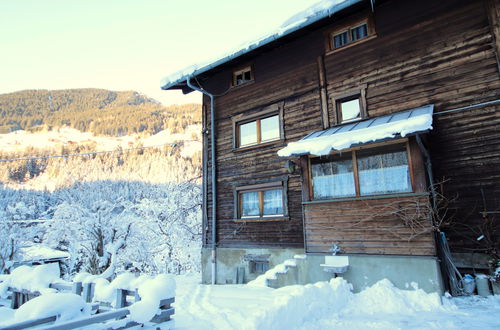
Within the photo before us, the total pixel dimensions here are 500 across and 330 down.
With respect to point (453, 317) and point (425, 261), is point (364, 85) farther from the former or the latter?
point (453, 317)

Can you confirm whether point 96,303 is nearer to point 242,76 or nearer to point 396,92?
point 396,92

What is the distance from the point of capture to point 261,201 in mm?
11273

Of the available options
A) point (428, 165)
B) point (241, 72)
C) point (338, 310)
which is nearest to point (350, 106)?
point (428, 165)

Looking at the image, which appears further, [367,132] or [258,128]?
[258,128]

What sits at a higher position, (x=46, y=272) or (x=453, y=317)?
(x=46, y=272)

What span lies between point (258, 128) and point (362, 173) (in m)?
4.90

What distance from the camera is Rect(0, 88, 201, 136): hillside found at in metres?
87.5

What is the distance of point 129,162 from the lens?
46.2m

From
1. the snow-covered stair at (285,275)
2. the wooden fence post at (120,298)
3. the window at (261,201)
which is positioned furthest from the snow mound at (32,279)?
the window at (261,201)

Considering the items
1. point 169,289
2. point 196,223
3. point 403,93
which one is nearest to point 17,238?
point 196,223

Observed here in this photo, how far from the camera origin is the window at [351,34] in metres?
9.63

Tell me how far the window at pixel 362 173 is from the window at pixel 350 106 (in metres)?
1.94

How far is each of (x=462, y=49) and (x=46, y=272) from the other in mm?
10781

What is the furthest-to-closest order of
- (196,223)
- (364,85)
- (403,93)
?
(196,223) < (364,85) < (403,93)
